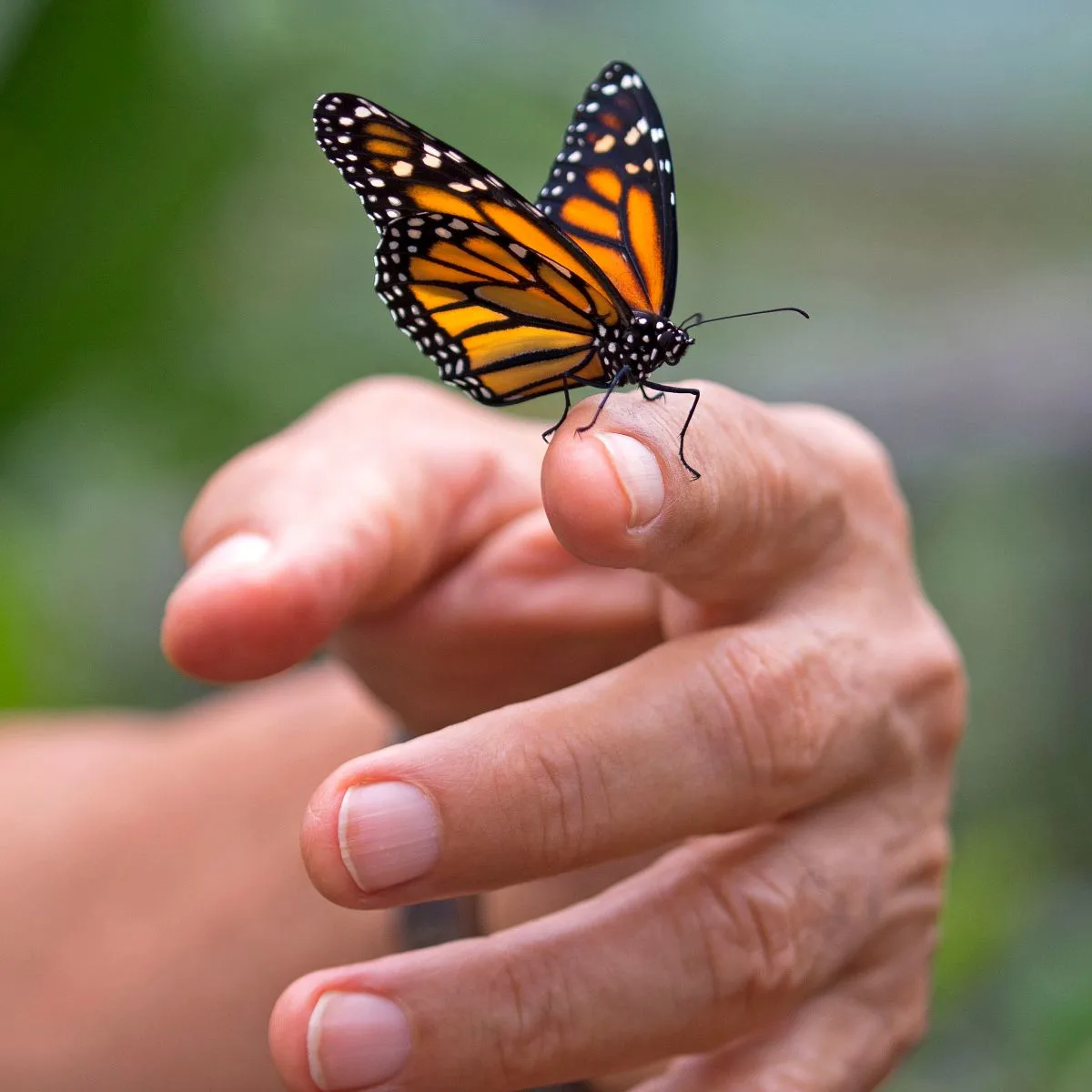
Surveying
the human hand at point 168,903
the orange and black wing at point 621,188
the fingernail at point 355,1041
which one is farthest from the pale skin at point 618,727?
the human hand at point 168,903

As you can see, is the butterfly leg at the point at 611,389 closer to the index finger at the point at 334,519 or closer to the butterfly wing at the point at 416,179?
the butterfly wing at the point at 416,179

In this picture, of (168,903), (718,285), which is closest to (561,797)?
(168,903)

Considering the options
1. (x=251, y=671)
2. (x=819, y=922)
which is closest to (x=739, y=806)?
(x=819, y=922)

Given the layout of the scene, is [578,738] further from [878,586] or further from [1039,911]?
[1039,911]

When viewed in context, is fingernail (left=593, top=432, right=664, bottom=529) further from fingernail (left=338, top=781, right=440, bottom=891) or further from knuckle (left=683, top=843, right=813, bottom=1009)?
knuckle (left=683, top=843, right=813, bottom=1009)

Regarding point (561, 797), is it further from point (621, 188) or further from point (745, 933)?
point (621, 188)
